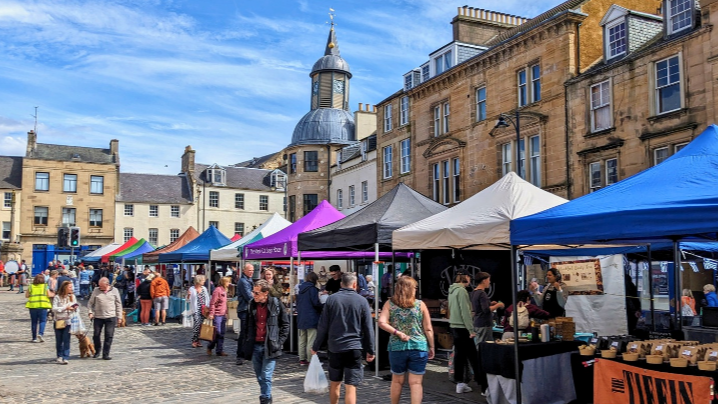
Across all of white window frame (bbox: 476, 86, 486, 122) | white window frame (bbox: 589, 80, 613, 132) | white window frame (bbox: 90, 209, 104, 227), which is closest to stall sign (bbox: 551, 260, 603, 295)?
white window frame (bbox: 589, 80, 613, 132)

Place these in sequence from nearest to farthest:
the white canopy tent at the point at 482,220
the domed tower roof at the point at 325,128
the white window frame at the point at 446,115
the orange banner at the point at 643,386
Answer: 1. the orange banner at the point at 643,386
2. the white canopy tent at the point at 482,220
3. the white window frame at the point at 446,115
4. the domed tower roof at the point at 325,128

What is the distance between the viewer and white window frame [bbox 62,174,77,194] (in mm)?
60844

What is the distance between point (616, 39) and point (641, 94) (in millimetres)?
3294

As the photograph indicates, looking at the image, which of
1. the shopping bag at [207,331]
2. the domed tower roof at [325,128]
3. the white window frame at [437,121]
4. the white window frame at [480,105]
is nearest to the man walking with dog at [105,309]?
the shopping bag at [207,331]

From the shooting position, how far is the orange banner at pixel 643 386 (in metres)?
6.32

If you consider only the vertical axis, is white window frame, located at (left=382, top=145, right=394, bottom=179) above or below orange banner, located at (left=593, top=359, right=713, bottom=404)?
above

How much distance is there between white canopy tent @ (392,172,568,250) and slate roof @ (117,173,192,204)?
55367mm

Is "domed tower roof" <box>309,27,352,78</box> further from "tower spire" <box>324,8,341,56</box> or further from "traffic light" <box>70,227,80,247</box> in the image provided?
"traffic light" <box>70,227,80,247</box>

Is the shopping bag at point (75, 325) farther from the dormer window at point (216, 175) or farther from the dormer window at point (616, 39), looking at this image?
the dormer window at point (216, 175)

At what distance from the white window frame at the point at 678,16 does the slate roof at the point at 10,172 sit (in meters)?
55.8

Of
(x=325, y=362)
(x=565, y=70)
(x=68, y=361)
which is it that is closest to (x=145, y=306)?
(x=68, y=361)

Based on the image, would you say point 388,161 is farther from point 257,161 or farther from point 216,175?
point 257,161

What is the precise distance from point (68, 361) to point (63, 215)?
5124 centimetres

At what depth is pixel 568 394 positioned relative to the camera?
330 inches
